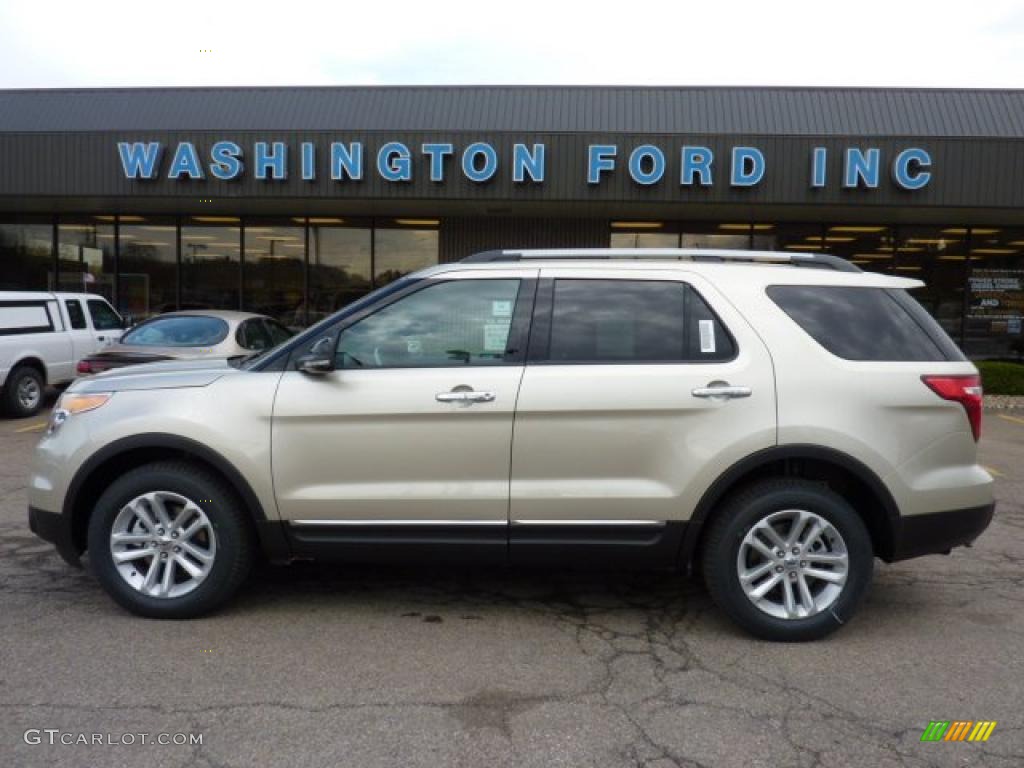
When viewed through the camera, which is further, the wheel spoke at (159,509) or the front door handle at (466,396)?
the wheel spoke at (159,509)

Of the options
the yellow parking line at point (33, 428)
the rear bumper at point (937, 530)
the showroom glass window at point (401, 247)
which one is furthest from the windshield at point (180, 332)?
the rear bumper at point (937, 530)

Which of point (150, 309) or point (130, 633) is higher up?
point (150, 309)

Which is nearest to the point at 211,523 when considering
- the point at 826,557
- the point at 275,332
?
the point at 826,557

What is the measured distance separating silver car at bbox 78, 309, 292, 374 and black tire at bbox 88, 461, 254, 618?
212 inches

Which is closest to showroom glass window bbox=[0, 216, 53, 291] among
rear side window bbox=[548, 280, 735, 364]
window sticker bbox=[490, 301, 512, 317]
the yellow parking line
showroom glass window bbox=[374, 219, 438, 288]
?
showroom glass window bbox=[374, 219, 438, 288]

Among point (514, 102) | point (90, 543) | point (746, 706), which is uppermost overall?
point (514, 102)

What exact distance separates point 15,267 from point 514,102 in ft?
36.9

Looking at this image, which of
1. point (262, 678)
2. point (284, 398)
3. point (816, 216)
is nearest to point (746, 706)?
point (262, 678)

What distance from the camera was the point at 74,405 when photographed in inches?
171

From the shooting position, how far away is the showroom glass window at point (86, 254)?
18.0 metres

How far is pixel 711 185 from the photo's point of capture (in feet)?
44.7

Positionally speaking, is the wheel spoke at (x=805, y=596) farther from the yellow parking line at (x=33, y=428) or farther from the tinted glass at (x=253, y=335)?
the yellow parking line at (x=33, y=428)

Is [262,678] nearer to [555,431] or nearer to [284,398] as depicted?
[284,398]

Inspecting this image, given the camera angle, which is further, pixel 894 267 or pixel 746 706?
pixel 894 267
